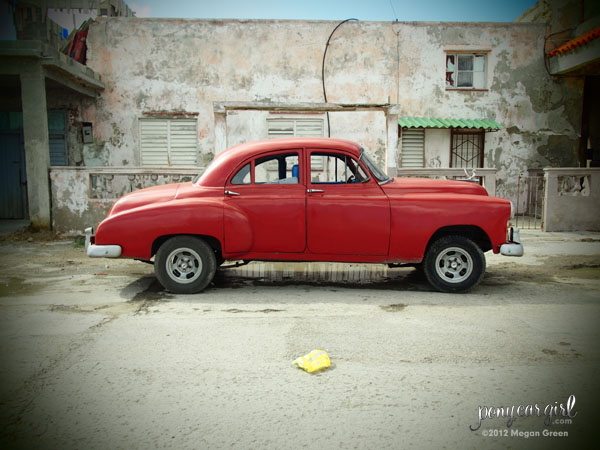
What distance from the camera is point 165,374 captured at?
3.10m

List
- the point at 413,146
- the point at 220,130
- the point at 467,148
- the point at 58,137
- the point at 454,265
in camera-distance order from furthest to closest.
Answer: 1. the point at 467,148
2. the point at 413,146
3. the point at 58,137
4. the point at 220,130
5. the point at 454,265

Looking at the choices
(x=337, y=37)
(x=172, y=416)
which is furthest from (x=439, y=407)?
(x=337, y=37)

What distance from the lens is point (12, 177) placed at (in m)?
13.5

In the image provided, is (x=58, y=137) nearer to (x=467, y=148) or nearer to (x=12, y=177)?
(x=12, y=177)

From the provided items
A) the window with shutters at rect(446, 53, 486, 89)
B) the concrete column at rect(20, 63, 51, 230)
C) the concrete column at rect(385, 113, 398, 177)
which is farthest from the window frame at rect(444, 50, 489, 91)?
the concrete column at rect(20, 63, 51, 230)

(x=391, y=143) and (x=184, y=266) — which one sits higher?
(x=391, y=143)

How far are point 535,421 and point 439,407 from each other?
1.69 feet

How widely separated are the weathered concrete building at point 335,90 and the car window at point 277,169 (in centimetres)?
792

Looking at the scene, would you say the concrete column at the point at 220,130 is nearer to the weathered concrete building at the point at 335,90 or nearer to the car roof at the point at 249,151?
the car roof at the point at 249,151

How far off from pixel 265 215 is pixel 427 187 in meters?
1.99

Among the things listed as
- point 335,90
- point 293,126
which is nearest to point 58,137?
point 293,126

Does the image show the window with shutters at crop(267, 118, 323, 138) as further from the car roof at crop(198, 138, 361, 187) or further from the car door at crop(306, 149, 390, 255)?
the car door at crop(306, 149, 390, 255)

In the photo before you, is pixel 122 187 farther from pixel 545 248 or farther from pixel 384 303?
pixel 545 248

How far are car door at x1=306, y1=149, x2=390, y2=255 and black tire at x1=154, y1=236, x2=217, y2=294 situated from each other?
3.92ft
